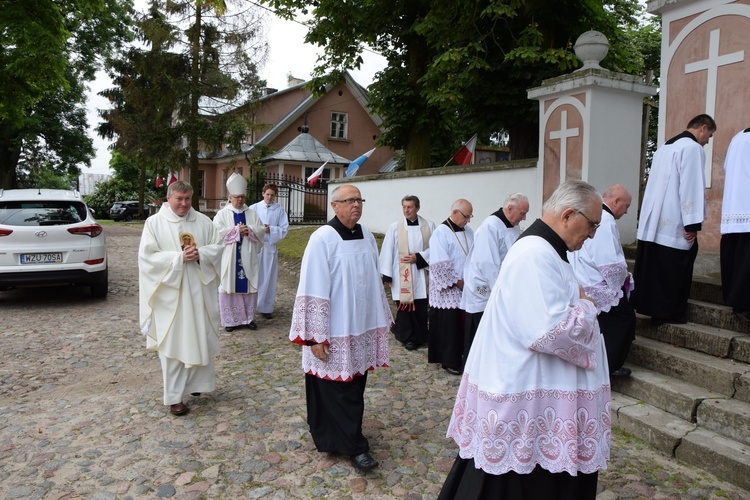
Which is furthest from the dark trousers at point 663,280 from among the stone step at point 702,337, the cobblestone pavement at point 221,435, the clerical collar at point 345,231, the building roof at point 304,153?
the building roof at point 304,153

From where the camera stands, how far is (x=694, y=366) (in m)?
4.66

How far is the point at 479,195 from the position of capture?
9.84m

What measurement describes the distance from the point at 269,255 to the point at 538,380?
269 inches

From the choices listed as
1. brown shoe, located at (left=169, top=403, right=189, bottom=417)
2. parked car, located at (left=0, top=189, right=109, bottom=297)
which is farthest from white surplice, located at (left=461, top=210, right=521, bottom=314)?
parked car, located at (left=0, top=189, right=109, bottom=297)

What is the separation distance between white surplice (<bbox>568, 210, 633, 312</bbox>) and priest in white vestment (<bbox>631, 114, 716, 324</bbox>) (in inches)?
29.0

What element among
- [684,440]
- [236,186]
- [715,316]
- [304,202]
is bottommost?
[684,440]

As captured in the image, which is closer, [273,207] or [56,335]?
[56,335]

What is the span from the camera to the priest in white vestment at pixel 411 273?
287 inches

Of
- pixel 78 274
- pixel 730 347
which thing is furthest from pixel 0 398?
pixel 730 347

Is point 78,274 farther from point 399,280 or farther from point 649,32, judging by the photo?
point 649,32

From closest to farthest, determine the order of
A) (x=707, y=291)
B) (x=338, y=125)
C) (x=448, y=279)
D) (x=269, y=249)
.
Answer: (x=707, y=291), (x=448, y=279), (x=269, y=249), (x=338, y=125)

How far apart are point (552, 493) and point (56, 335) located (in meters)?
6.97

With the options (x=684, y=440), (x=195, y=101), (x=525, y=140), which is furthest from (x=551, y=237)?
(x=195, y=101)

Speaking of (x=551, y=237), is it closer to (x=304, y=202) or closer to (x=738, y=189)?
(x=738, y=189)
